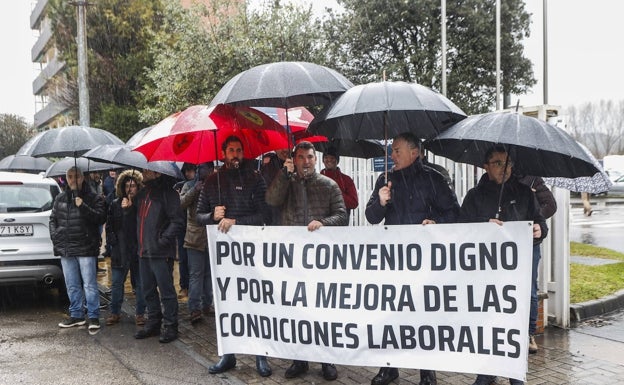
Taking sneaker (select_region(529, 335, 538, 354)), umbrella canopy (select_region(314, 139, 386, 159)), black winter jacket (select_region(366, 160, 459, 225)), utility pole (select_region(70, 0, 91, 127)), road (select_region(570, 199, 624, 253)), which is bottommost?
road (select_region(570, 199, 624, 253))

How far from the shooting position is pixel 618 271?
907 cm

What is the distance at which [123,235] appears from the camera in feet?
22.1

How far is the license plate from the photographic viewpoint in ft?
24.2

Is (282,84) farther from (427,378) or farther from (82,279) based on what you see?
(82,279)

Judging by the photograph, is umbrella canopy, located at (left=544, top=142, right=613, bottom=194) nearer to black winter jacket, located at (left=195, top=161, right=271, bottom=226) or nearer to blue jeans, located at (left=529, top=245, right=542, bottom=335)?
blue jeans, located at (left=529, top=245, right=542, bottom=335)

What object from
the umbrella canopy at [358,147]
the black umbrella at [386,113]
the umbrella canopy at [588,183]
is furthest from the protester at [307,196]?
the umbrella canopy at [588,183]

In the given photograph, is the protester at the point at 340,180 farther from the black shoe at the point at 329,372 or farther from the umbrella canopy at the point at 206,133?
the black shoe at the point at 329,372

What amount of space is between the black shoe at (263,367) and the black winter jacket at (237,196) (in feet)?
3.82

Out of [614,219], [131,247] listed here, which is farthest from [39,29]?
[131,247]

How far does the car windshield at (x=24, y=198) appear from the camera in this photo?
7535mm

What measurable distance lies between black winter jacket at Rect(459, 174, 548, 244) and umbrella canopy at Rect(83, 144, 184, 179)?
116 inches

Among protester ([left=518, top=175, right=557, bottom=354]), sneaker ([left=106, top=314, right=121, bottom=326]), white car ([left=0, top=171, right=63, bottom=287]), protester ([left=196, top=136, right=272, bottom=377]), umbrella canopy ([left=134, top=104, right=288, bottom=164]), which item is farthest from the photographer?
white car ([left=0, top=171, right=63, bottom=287])

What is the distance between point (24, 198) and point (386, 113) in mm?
5507

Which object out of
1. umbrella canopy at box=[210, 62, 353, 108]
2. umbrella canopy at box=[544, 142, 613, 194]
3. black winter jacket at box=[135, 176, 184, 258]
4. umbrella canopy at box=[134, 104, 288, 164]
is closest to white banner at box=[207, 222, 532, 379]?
umbrella canopy at box=[134, 104, 288, 164]
